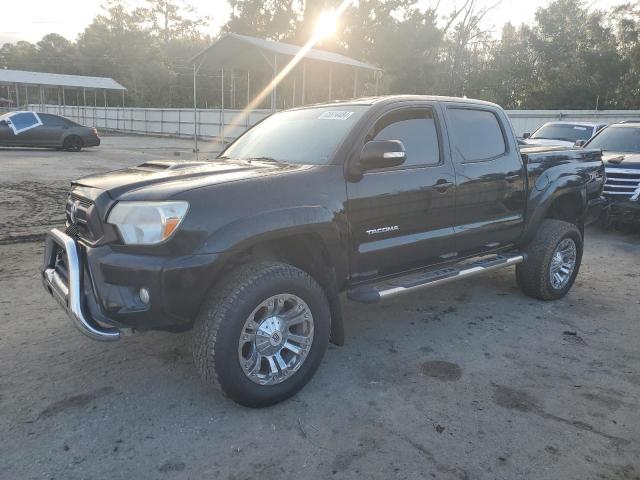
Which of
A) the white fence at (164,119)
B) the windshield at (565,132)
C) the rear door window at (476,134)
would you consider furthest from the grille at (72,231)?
the white fence at (164,119)

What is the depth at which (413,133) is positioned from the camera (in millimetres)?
4016

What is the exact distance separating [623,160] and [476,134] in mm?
5152

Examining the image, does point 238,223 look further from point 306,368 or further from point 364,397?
point 364,397

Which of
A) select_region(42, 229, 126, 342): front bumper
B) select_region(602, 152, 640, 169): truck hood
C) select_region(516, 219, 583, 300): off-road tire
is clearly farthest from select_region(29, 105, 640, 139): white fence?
select_region(42, 229, 126, 342): front bumper

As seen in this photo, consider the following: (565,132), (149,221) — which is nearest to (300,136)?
(149,221)

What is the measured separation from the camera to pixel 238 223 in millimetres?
2934

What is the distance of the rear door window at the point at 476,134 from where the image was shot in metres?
4.33

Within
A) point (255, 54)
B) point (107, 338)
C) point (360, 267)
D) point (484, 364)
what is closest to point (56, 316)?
point (107, 338)

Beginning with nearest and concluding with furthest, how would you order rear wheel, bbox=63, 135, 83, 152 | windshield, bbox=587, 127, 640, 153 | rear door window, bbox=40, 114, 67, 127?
windshield, bbox=587, 127, 640, 153
rear door window, bbox=40, 114, 67, 127
rear wheel, bbox=63, 135, 83, 152

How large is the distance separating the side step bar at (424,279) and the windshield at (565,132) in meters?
9.63

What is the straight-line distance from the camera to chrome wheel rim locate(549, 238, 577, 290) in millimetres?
5125

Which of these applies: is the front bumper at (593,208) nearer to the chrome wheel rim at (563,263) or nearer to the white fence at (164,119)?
the chrome wheel rim at (563,263)

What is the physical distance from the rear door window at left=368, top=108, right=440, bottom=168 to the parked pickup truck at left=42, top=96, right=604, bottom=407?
0.01 metres

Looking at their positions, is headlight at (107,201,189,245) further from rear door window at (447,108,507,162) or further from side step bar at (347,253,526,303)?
rear door window at (447,108,507,162)
